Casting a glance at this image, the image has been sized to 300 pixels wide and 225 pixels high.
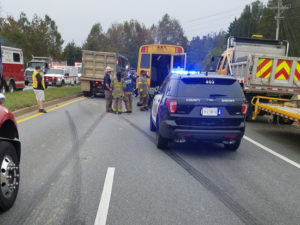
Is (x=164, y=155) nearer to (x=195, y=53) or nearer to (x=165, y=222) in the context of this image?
(x=165, y=222)

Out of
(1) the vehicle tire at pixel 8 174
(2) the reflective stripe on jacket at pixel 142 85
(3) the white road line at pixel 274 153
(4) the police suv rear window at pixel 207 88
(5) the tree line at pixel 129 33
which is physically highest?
(5) the tree line at pixel 129 33

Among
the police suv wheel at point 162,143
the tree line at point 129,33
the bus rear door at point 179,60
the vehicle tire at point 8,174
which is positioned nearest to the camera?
the vehicle tire at point 8,174

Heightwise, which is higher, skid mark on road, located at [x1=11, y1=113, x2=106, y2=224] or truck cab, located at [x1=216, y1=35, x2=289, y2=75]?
truck cab, located at [x1=216, y1=35, x2=289, y2=75]

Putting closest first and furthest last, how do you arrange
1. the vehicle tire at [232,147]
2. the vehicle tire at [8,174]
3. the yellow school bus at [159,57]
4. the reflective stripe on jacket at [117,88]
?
the vehicle tire at [8,174] < the vehicle tire at [232,147] < the reflective stripe on jacket at [117,88] < the yellow school bus at [159,57]

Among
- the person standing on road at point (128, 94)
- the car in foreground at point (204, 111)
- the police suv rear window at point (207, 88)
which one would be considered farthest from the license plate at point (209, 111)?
the person standing on road at point (128, 94)

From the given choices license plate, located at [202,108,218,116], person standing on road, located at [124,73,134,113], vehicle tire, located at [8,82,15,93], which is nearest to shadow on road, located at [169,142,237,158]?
license plate, located at [202,108,218,116]

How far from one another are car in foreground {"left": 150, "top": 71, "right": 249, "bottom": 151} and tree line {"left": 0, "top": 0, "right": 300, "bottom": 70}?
23711 millimetres

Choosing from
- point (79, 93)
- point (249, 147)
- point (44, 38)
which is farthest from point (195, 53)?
point (249, 147)

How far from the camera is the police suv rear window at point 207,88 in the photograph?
254 inches

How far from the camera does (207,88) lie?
6.50 m

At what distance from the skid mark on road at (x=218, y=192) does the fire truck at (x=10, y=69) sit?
607 inches

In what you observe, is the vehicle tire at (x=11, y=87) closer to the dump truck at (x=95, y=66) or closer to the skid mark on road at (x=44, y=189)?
the dump truck at (x=95, y=66)

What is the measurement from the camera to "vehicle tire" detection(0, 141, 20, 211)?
3582 millimetres

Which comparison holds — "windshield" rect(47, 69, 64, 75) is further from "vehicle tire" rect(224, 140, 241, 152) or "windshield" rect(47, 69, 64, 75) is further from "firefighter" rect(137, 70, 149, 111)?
"vehicle tire" rect(224, 140, 241, 152)
